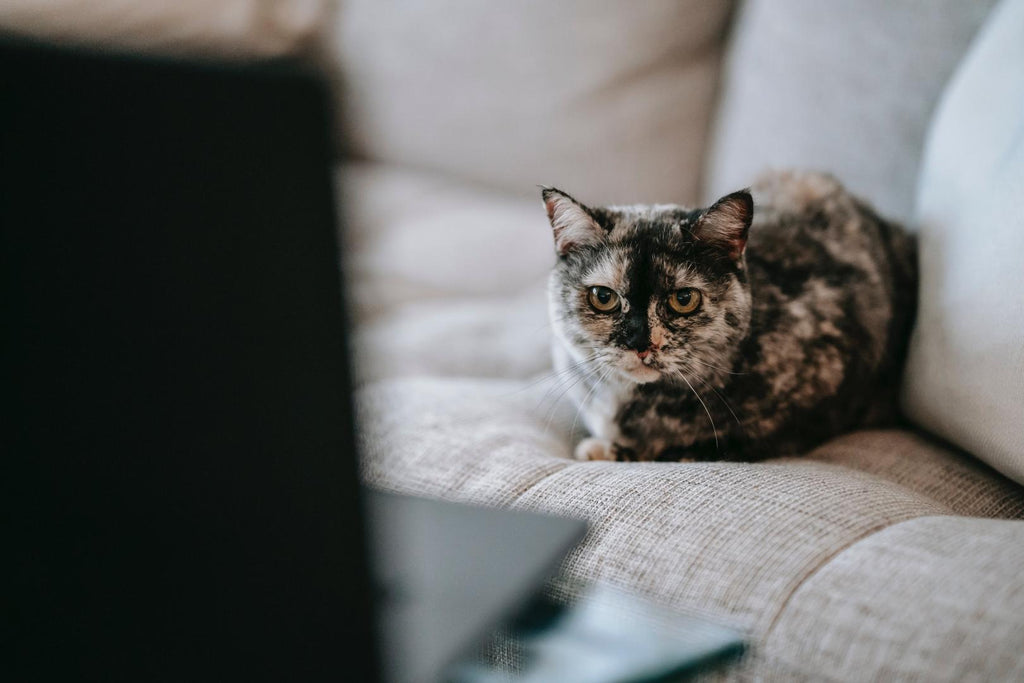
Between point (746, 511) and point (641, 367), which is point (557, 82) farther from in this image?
point (746, 511)

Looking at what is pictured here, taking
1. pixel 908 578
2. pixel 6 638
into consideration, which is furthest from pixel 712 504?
pixel 6 638

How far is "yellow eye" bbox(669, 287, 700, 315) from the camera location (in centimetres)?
91

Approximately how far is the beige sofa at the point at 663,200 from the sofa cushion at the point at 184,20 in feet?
0.30

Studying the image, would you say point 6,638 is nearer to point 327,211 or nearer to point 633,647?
point 327,211

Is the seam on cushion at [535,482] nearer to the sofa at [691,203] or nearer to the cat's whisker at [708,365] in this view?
the sofa at [691,203]

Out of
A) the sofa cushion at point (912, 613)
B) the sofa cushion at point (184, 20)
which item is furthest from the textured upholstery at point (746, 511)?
the sofa cushion at point (184, 20)

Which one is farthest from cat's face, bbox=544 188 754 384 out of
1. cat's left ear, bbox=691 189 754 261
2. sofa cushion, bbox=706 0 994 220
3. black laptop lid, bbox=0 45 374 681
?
black laptop lid, bbox=0 45 374 681

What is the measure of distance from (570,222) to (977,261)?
47cm

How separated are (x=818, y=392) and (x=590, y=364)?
12.0 inches

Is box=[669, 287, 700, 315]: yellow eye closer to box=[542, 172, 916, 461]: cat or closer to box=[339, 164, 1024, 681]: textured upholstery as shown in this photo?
box=[542, 172, 916, 461]: cat

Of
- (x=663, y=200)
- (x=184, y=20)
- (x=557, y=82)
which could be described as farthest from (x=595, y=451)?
(x=184, y=20)

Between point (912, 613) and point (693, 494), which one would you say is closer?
point (912, 613)

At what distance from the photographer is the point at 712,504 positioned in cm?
73

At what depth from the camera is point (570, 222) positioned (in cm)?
96
